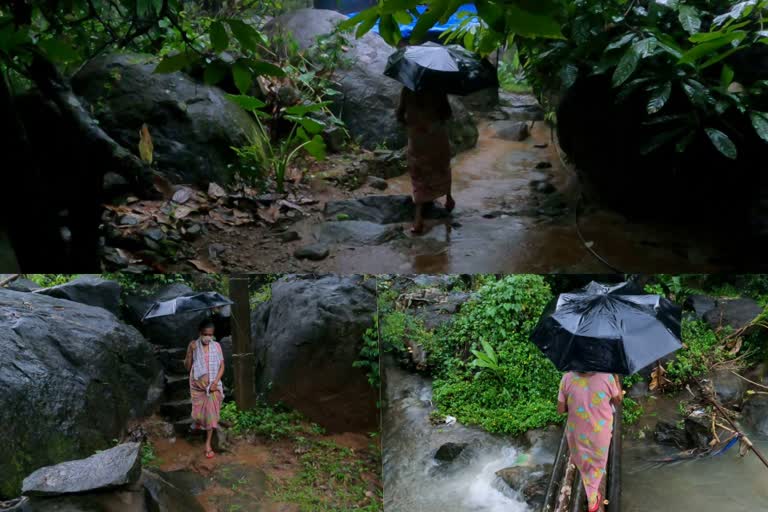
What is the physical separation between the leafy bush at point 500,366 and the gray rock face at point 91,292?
111 centimetres

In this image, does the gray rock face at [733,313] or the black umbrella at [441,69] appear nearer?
the gray rock face at [733,313]

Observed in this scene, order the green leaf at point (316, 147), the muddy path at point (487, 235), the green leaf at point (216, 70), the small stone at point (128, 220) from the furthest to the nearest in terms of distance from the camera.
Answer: the small stone at point (128, 220), the muddy path at point (487, 235), the green leaf at point (316, 147), the green leaf at point (216, 70)

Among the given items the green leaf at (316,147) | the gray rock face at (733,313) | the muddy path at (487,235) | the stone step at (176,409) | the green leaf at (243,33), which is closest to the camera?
the green leaf at (243,33)

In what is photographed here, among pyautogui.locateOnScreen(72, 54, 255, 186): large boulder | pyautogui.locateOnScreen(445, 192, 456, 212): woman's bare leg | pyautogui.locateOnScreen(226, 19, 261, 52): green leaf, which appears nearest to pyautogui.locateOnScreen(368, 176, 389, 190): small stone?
pyautogui.locateOnScreen(445, 192, 456, 212): woman's bare leg

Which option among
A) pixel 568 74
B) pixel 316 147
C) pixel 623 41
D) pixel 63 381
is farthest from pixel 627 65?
pixel 63 381

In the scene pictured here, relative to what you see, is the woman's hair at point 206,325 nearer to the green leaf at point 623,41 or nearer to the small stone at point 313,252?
the small stone at point 313,252

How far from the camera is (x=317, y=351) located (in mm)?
2117

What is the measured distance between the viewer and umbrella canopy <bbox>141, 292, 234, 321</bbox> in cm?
199

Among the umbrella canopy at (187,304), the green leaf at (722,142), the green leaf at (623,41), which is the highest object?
the green leaf at (623,41)

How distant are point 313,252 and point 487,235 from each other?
74 centimetres

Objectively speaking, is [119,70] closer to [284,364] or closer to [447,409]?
[284,364]

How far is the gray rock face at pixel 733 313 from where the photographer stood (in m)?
2.05

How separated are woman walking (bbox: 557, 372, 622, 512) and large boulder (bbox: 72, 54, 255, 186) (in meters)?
1.70

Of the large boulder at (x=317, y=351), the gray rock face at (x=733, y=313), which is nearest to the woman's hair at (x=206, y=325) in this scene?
the large boulder at (x=317, y=351)
